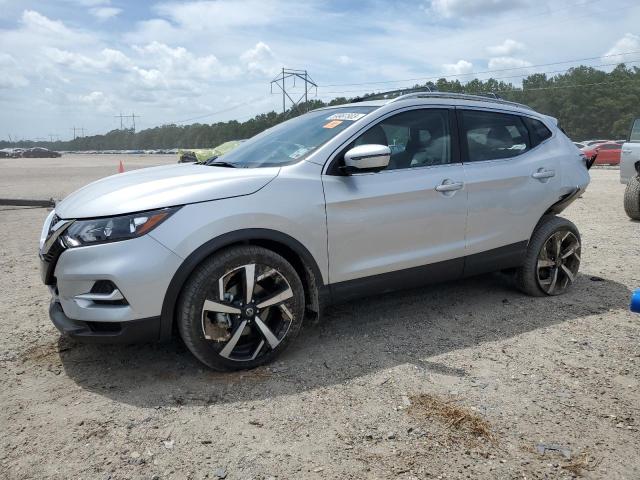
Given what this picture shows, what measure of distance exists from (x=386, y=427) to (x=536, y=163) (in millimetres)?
2838

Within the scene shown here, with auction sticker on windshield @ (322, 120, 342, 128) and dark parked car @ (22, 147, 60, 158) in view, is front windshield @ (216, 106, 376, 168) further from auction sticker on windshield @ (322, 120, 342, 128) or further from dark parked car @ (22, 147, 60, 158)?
dark parked car @ (22, 147, 60, 158)

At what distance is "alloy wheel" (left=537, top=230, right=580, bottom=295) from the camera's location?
4.66 meters

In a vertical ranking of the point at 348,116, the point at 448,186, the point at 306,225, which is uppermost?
the point at 348,116

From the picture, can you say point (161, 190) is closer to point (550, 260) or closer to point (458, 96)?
point (458, 96)

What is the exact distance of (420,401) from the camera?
2.95 metres

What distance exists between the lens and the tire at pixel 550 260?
15.1 feet

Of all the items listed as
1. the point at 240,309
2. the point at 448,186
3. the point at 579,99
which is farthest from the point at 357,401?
Answer: the point at 579,99

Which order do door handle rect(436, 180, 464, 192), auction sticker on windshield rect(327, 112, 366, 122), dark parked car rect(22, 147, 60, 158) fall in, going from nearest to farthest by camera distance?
1. auction sticker on windshield rect(327, 112, 366, 122)
2. door handle rect(436, 180, 464, 192)
3. dark parked car rect(22, 147, 60, 158)

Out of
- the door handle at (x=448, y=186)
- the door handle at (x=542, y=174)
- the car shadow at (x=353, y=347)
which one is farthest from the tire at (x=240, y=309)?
the door handle at (x=542, y=174)

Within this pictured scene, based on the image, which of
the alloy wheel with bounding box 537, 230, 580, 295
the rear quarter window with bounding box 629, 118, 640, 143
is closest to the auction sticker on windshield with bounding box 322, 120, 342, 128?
the alloy wheel with bounding box 537, 230, 580, 295

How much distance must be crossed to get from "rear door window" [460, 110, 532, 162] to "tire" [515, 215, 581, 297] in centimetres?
71

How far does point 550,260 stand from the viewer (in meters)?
4.69

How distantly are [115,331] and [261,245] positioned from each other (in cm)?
98

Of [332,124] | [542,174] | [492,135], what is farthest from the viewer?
[542,174]
